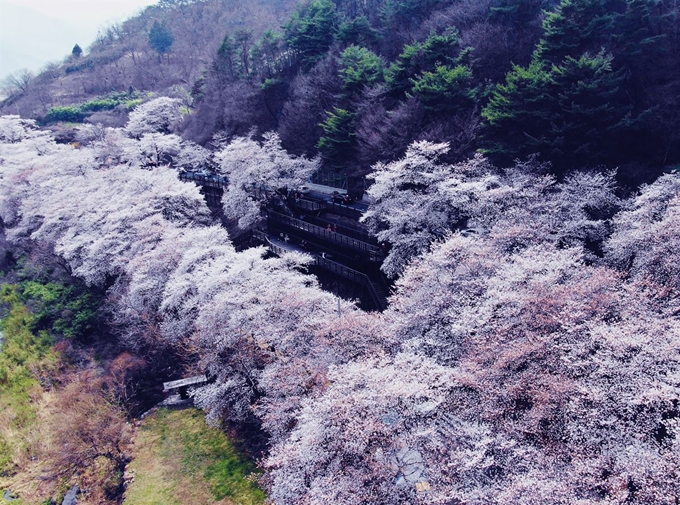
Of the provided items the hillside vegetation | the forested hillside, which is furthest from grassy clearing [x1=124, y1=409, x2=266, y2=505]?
the hillside vegetation

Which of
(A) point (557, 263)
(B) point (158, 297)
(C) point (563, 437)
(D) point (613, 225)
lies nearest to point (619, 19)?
(D) point (613, 225)

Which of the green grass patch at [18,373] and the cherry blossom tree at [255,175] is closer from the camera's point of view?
the green grass patch at [18,373]

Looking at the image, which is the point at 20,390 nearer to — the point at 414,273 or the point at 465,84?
the point at 414,273

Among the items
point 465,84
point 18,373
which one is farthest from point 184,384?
point 465,84

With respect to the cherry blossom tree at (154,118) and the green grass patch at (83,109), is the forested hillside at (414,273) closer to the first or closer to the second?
the cherry blossom tree at (154,118)

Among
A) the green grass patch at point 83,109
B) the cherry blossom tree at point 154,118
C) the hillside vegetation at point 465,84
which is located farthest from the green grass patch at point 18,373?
the green grass patch at point 83,109

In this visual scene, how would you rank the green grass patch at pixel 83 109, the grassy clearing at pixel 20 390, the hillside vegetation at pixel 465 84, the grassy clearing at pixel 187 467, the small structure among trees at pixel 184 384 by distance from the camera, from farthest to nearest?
1. the green grass patch at pixel 83 109
2. the hillside vegetation at pixel 465 84
3. the small structure among trees at pixel 184 384
4. the grassy clearing at pixel 20 390
5. the grassy clearing at pixel 187 467
